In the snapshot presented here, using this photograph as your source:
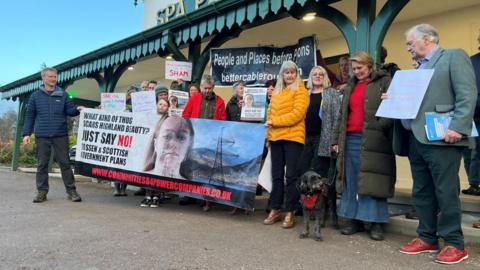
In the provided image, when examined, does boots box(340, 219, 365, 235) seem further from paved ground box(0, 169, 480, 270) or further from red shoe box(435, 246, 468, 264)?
red shoe box(435, 246, 468, 264)

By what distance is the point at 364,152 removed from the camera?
14.1 feet

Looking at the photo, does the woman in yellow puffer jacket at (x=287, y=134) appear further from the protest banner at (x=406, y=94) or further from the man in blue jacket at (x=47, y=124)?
the man in blue jacket at (x=47, y=124)

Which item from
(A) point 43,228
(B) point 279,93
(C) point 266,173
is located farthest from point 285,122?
(A) point 43,228

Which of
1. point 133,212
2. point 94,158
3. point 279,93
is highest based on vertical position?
point 279,93

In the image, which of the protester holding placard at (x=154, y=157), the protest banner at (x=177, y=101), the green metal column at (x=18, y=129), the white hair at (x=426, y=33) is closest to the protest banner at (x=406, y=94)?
the white hair at (x=426, y=33)

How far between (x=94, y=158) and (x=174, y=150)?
5.34ft

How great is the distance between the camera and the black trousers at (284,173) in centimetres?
490

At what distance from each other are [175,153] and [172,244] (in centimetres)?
204

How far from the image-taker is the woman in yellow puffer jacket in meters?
4.81

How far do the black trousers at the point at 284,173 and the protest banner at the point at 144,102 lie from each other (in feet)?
7.47

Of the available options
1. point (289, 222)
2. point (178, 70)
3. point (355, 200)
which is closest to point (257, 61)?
point (178, 70)

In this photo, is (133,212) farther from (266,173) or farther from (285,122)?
(285,122)

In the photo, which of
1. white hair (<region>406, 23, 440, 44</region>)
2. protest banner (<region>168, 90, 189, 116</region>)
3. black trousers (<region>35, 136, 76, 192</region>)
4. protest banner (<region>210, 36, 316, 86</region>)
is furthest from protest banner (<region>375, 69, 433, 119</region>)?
black trousers (<region>35, 136, 76, 192</region>)

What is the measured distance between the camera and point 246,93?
589cm
